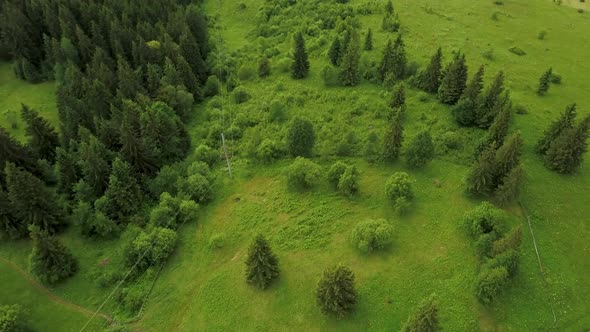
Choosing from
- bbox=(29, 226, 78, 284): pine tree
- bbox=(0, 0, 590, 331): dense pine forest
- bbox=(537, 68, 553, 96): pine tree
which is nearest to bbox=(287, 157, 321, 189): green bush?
bbox=(0, 0, 590, 331): dense pine forest

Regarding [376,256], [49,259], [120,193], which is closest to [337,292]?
[376,256]

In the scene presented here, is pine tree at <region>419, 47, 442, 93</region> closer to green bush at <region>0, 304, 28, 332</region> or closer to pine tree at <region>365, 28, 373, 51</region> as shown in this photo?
pine tree at <region>365, 28, 373, 51</region>

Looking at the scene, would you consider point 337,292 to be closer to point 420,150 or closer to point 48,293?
point 420,150

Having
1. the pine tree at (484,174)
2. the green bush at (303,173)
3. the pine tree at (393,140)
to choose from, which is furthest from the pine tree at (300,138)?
the pine tree at (484,174)

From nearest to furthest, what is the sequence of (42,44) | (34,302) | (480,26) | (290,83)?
(34,302), (290,83), (42,44), (480,26)

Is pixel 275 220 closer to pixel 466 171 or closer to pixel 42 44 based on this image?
pixel 466 171

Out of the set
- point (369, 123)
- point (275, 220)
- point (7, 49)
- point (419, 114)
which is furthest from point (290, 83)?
point (7, 49)
